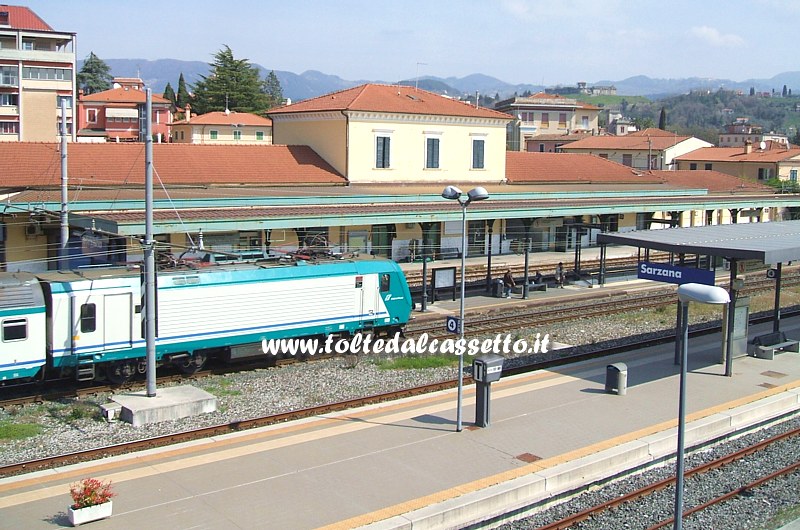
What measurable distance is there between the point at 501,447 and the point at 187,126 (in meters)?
58.3

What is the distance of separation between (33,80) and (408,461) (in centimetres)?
6119

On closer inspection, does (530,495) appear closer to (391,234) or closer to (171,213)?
(171,213)

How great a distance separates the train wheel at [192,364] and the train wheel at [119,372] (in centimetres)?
117

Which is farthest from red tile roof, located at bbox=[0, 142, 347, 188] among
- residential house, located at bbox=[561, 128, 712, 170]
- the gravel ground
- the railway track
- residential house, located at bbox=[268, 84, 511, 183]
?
residential house, located at bbox=[561, 128, 712, 170]

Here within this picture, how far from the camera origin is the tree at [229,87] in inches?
3376

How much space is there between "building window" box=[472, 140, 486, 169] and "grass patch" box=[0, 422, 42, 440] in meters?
29.5

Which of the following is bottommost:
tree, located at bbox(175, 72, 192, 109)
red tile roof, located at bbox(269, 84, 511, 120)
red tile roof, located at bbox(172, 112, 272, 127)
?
red tile roof, located at bbox(269, 84, 511, 120)

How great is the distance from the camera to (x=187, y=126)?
67688mm

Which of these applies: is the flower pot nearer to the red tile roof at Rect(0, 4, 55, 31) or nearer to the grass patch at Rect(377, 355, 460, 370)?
the grass patch at Rect(377, 355, 460, 370)

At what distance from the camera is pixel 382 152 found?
126 ft

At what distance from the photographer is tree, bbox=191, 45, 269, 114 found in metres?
85.8

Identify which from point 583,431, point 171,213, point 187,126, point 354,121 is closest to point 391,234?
point 354,121

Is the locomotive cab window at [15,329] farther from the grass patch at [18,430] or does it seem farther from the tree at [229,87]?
the tree at [229,87]

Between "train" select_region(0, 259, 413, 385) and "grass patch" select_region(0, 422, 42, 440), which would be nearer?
"grass patch" select_region(0, 422, 42, 440)
